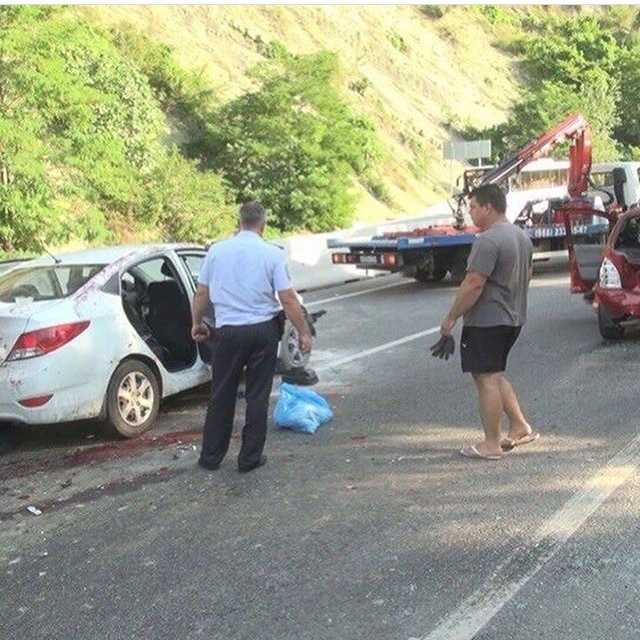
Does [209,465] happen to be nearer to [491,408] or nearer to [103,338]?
[103,338]

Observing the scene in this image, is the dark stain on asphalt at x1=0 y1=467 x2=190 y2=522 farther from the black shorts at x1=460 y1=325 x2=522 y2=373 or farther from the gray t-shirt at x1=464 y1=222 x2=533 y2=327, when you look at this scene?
the gray t-shirt at x1=464 y1=222 x2=533 y2=327

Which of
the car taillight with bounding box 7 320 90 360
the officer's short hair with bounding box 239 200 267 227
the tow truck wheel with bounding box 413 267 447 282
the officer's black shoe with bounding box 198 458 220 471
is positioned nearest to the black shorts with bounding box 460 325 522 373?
the officer's short hair with bounding box 239 200 267 227

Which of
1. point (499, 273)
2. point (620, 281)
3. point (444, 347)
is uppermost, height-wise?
point (499, 273)

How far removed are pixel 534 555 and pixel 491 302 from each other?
1.81 metres

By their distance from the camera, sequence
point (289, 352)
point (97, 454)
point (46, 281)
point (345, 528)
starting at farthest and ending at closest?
point (289, 352)
point (46, 281)
point (97, 454)
point (345, 528)

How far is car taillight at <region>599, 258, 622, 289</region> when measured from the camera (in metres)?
8.80

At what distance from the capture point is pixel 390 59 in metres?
43.2

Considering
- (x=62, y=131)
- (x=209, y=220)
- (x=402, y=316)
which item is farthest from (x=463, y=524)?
(x=209, y=220)

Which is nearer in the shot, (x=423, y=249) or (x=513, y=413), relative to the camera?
(x=513, y=413)

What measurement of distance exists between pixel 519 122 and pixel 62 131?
2997 cm

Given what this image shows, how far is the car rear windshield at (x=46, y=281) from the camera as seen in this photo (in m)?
6.45

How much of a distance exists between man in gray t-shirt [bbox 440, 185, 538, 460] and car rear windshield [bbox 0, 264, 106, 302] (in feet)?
9.23

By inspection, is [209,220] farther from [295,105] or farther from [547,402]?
→ [547,402]

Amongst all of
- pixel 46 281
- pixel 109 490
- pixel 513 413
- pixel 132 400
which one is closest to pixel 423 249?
pixel 46 281
